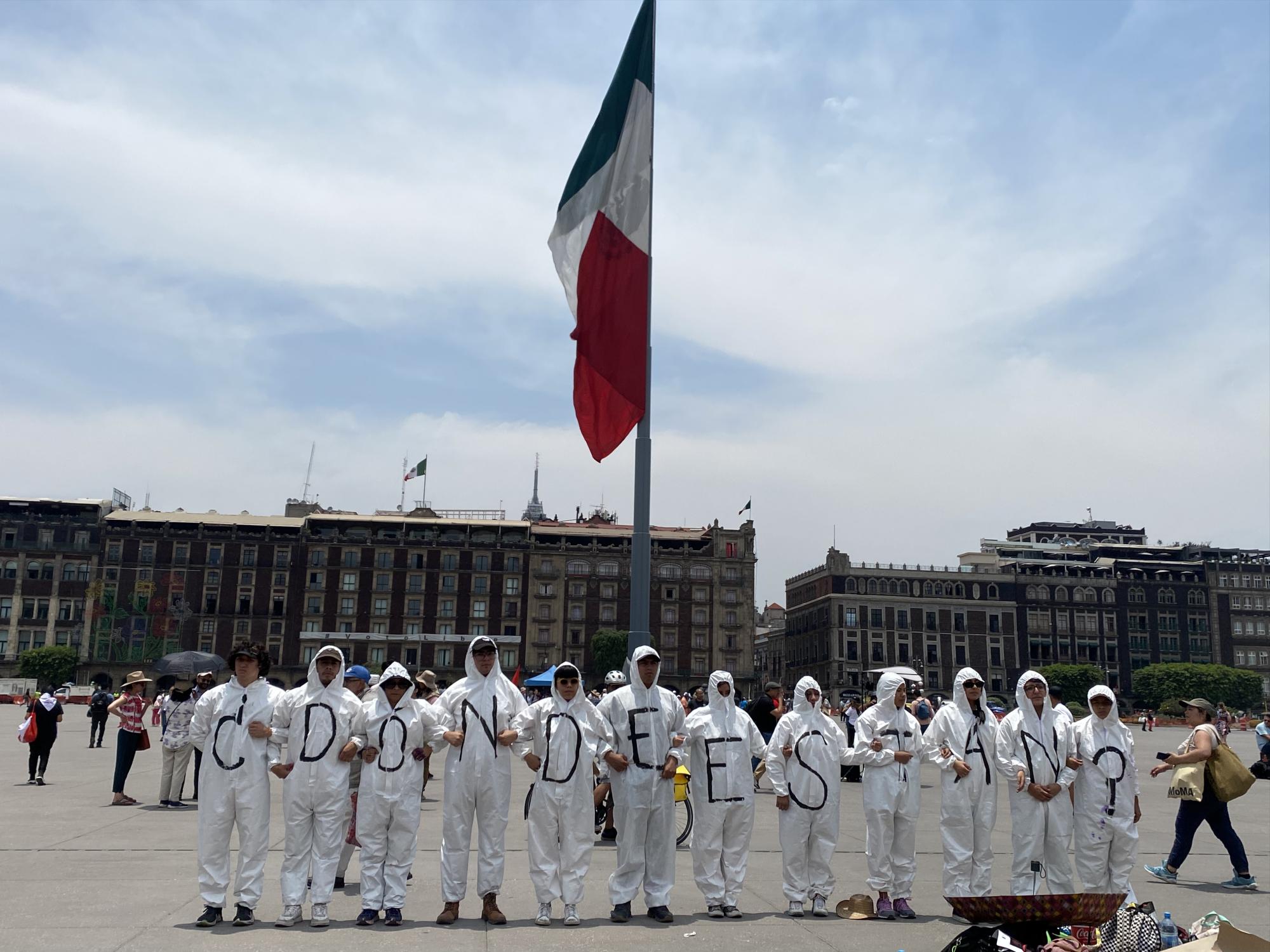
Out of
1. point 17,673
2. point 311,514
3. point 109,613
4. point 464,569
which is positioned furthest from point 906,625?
point 17,673

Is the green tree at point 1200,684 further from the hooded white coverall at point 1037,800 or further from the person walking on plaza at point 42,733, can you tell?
the hooded white coverall at point 1037,800

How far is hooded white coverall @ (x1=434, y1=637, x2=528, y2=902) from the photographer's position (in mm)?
7711

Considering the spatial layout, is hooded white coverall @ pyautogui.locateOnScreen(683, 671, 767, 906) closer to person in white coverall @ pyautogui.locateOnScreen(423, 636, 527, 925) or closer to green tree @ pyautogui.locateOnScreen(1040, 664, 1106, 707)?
person in white coverall @ pyautogui.locateOnScreen(423, 636, 527, 925)

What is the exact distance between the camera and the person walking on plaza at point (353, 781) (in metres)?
9.16

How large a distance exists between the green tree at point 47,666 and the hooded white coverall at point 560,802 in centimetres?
8623

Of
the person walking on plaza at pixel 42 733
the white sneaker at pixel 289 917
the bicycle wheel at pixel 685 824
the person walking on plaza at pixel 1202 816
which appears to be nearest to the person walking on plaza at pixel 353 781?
the white sneaker at pixel 289 917

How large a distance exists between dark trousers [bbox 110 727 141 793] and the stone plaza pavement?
363mm

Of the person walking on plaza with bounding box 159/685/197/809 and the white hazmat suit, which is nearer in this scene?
the white hazmat suit

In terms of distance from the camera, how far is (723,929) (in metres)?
7.57

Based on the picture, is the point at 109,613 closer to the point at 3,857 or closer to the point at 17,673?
the point at 17,673

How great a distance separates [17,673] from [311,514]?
25299 millimetres

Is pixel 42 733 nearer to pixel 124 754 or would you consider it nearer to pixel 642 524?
pixel 124 754

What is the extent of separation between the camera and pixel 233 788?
7508 mm

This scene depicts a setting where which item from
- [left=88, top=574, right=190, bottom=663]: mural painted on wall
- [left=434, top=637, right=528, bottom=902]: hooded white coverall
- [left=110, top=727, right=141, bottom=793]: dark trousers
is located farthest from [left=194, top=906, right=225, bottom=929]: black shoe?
[left=88, top=574, right=190, bottom=663]: mural painted on wall
